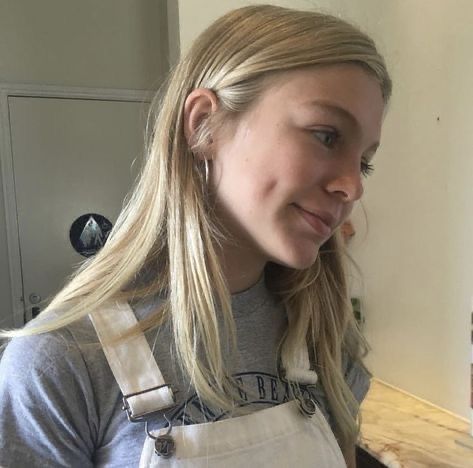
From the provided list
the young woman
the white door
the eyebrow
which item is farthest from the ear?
the white door

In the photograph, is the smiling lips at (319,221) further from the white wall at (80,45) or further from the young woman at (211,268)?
the white wall at (80,45)

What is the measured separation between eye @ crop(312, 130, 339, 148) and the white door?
6.48ft

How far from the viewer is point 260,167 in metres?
0.57

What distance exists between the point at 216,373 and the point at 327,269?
300mm

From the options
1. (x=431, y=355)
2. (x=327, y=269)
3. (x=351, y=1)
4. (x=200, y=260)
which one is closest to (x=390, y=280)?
(x=431, y=355)

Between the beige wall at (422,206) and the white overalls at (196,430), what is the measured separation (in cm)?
62

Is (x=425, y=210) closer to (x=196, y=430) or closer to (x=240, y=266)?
(x=240, y=266)

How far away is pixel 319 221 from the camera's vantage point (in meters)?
0.61

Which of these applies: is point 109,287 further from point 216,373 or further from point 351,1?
point 351,1

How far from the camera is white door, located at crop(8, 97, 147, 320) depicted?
2406 mm

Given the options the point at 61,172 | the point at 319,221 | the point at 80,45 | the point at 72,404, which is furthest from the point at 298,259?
the point at 80,45

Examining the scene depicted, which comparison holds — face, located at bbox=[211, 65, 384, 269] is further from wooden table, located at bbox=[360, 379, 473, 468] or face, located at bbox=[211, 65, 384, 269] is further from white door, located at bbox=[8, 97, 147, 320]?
white door, located at bbox=[8, 97, 147, 320]

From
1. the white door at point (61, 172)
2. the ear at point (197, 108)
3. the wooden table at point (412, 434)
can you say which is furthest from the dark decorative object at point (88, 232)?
the ear at point (197, 108)

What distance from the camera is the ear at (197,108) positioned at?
24.2 inches
